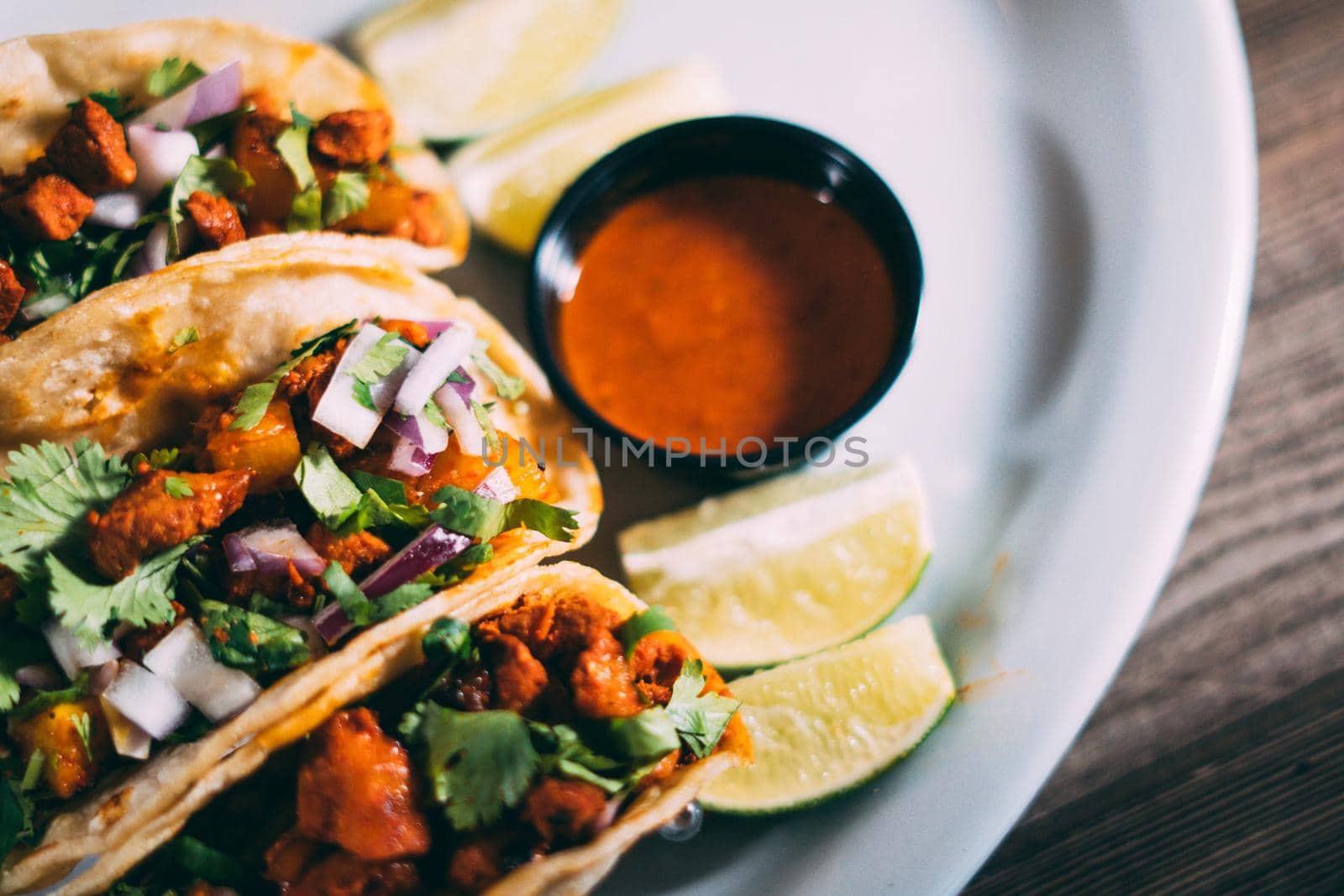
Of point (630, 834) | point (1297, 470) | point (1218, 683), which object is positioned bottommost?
point (1218, 683)

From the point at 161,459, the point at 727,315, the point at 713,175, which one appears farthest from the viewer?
the point at 713,175

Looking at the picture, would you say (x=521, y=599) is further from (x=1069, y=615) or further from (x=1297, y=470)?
(x=1297, y=470)

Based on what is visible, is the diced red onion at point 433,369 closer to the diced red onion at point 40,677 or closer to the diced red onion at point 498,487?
the diced red onion at point 498,487

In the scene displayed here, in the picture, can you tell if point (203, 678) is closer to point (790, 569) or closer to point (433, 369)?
point (433, 369)

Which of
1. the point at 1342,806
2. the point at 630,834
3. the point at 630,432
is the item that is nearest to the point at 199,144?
the point at 630,432

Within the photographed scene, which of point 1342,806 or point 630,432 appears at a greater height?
point 630,432

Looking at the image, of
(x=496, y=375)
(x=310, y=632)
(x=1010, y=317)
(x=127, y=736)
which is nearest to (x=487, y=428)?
(x=496, y=375)
